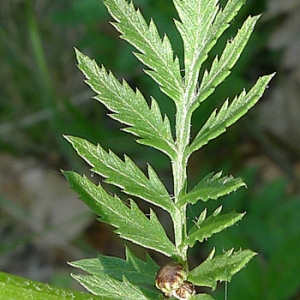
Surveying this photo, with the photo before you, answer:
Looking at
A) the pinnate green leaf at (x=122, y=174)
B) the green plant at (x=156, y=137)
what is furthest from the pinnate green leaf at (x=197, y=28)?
the pinnate green leaf at (x=122, y=174)

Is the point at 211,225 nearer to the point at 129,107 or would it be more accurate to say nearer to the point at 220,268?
the point at 220,268

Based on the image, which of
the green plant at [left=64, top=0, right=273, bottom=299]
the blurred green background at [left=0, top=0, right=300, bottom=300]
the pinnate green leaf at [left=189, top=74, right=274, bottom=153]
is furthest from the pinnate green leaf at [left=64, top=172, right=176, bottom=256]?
the blurred green background at [left=0, top=0, right=300, bottom=300]

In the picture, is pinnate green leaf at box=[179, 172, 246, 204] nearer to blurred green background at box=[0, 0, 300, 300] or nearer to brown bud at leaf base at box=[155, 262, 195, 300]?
brown bud at leaf base at box=[155, 262, 195, 300]

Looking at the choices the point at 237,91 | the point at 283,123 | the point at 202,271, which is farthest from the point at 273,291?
the point at 283,123

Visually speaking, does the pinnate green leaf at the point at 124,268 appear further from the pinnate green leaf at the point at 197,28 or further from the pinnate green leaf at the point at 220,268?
the pinnate green leaf at the point at 197,28

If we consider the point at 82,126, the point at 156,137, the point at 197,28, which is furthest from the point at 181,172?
the point at 82,126

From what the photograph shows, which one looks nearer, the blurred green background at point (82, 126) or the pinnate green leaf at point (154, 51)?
the pinnate green leaf at point (154, 51)
